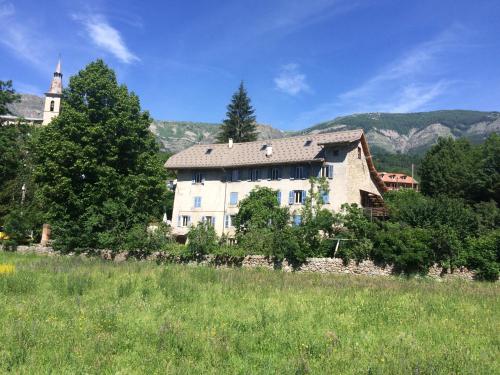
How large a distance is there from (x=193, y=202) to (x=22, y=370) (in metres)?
40.1

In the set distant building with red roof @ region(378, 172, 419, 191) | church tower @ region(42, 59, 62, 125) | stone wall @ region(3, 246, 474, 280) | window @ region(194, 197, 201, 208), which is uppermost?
church tower @ region(42, 59, 62, 125)

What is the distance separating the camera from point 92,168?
32062 millimetres

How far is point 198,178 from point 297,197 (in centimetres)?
1224

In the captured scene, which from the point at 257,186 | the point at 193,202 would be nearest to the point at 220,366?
the point at 257,186

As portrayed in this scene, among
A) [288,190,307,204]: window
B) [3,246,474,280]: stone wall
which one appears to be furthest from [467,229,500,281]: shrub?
[288,190,307,204]: window

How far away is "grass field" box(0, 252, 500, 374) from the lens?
23.6ft

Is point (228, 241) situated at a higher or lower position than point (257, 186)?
lower

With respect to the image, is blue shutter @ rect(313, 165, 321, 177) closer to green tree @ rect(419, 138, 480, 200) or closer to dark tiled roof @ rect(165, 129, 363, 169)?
dark tiled roof @ rect(165, 129, 363, 169)

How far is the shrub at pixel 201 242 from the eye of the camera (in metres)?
29.1

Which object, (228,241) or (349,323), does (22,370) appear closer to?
(349,323)

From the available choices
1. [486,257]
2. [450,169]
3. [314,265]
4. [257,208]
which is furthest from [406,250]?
[450,169]

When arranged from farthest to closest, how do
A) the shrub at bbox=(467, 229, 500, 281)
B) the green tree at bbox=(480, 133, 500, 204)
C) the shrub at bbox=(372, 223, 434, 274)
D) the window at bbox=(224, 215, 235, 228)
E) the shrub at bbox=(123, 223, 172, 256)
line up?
1. the window at bbox=(224, 215, 235, 228)
2. the green tree at bbox=(480, 133, 500, 204)
3. the shrub at bbox=(123, 223, 172, 256)
4. the shrub at bbox=(372, 223, 434, 274)
5. the shrub at bbox=(467, 229, 500, 281)

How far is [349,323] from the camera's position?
10.3 meters

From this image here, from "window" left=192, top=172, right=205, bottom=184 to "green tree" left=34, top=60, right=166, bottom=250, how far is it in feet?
38.4
